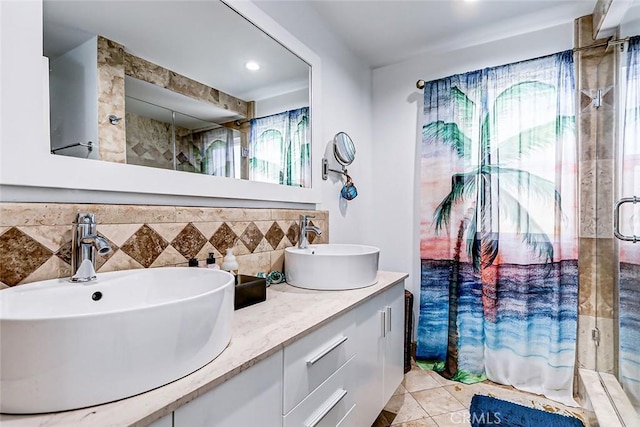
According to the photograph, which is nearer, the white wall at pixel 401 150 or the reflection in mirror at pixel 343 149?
the reflection in mirror at pixel 343 149

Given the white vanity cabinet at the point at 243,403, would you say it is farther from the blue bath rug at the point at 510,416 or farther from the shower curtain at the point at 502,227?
the shower curtain at the point at 502,227

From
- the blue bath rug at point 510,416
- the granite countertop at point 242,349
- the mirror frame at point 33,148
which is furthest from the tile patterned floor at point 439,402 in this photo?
the mirror frame at point 33,148

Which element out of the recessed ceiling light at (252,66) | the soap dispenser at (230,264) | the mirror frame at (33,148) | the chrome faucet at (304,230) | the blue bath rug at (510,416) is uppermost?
the recessed ceiling light at (252,66)

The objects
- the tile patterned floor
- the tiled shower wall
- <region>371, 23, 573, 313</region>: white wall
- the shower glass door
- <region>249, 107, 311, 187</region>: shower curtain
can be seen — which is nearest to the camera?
<region>249, 107, 311, 187</region>: shower curtain

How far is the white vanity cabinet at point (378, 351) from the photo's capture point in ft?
4.25

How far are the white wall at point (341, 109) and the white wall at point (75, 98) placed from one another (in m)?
0.87

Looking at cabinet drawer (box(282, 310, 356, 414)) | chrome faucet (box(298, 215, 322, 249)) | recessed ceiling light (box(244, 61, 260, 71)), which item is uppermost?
recessed ceiling light (box(244, 61, 260, 71))

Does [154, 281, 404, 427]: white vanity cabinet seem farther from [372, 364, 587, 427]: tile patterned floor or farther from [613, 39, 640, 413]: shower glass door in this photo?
[613, 39, 640, 413]: shower glass door

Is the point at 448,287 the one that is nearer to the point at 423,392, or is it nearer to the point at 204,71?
the point at 423,392

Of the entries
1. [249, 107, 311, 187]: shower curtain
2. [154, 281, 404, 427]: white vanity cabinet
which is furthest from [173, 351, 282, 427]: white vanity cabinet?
[249, 107, 311, 187]: shower curtain

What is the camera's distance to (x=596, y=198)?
186 centimetres

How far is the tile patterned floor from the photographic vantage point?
169 centimetres

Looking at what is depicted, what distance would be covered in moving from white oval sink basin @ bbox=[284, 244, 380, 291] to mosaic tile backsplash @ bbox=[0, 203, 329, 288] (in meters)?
0.18

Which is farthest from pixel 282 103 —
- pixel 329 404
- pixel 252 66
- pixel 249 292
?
pixel 329 404
